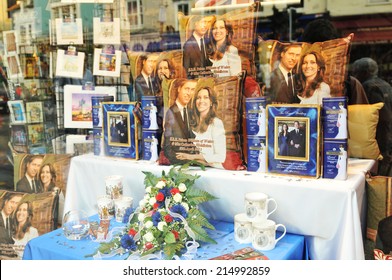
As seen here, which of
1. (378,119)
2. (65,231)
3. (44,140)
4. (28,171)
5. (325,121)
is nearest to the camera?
(325,121)

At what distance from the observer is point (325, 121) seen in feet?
4.69

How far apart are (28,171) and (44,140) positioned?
0.27 meters

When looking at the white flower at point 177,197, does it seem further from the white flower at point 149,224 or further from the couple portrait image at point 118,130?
the couple portrait image at point 118,130

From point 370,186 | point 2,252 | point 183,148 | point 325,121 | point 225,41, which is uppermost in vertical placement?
point 225,41

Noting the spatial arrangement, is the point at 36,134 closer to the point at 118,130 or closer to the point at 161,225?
the point at 118,130

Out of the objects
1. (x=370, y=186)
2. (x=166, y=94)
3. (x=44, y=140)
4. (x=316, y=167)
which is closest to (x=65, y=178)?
(x=44, y=140)

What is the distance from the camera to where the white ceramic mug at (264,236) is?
138cm

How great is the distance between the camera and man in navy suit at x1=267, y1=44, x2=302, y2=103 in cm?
163

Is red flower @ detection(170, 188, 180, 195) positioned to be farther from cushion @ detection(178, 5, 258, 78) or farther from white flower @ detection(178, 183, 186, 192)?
cushion @ detection(178, 5, 258, 78)

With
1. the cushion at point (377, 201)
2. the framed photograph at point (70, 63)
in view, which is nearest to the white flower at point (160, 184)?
the cushion at point (377, 201)

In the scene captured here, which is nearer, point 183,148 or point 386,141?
point 183,148

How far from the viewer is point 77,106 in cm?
246

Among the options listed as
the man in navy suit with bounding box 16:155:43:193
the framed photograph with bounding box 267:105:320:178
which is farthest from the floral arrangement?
the man in navy suit with bounding box 16:155:43:193
